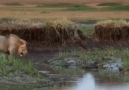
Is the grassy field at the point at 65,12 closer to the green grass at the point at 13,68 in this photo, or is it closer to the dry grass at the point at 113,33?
the dry grass at the point at 113,33

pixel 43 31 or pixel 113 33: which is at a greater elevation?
pixel 43 31

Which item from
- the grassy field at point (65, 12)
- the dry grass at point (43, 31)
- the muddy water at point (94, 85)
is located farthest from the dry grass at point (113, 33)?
the grassy field at point (65, 12)

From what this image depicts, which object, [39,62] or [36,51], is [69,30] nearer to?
[36,51]

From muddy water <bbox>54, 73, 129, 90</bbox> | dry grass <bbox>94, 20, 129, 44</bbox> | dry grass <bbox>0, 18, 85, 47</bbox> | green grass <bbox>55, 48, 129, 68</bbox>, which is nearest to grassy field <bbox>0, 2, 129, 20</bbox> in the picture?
dry grass <bbox>94, 20, 129, 44</bbox>

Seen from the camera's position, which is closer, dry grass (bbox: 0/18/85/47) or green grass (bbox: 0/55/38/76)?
green grass (bbox: 0/55/38/76)

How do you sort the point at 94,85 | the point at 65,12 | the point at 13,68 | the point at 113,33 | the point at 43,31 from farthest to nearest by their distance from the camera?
the point at 65,12 < the point at 113,33 < the point at 43,31 < the point at 13,68 < the point at 94,85

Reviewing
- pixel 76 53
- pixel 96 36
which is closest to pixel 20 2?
pixel 96 36

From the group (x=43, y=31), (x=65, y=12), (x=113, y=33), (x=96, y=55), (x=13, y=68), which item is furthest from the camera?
(x=65, y=12)

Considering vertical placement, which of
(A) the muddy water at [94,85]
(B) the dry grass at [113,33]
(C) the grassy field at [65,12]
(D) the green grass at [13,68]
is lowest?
(C) the grassy field at [65,12]

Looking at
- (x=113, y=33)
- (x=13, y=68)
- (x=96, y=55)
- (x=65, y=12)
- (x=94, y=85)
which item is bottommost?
(x=65, y=12)

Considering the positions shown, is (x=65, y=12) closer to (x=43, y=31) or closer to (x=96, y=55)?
(x=43, y=31)

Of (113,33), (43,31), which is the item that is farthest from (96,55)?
(113,33)

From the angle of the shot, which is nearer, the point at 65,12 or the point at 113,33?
the point at 113,33

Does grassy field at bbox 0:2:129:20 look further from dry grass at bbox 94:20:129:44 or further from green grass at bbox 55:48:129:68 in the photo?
green grass at bbox 55:48:129:68
